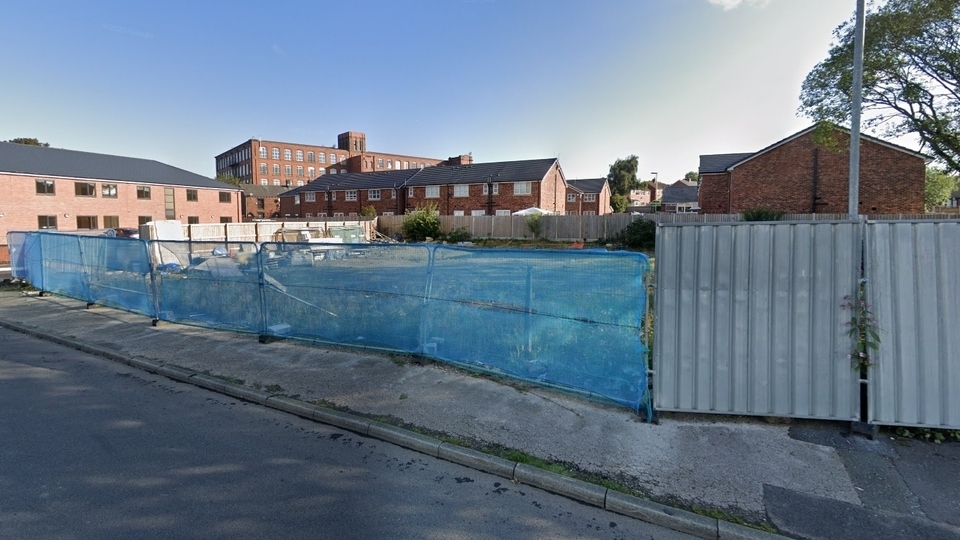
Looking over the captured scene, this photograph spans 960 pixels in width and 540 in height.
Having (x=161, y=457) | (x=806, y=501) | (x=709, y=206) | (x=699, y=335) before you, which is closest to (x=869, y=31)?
(x=709, y=206)

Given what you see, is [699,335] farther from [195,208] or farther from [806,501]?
[195,208]

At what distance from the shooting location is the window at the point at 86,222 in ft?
125

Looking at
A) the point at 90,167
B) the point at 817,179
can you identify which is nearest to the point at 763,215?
the point at 817,179

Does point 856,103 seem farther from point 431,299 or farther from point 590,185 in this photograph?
point 590,185

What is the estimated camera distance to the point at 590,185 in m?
57.6

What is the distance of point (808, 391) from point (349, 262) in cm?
587

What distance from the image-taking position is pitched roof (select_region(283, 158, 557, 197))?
41188 millimetres

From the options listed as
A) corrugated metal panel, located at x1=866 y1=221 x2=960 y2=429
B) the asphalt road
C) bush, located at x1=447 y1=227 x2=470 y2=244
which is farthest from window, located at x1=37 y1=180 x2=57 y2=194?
corrugated metal panel, located at x1=866 y1=221 x2=960 y2=429

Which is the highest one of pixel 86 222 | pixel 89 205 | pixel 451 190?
pixel 451 190

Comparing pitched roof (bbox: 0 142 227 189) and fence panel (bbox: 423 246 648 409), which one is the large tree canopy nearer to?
fence panel (bbox: 423 246 648 409)

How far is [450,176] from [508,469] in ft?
142

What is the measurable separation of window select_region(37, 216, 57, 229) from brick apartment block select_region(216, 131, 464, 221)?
142 ft

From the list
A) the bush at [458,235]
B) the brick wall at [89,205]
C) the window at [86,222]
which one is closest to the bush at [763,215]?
the bush at [458,235]

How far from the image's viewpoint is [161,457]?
3842 mm
